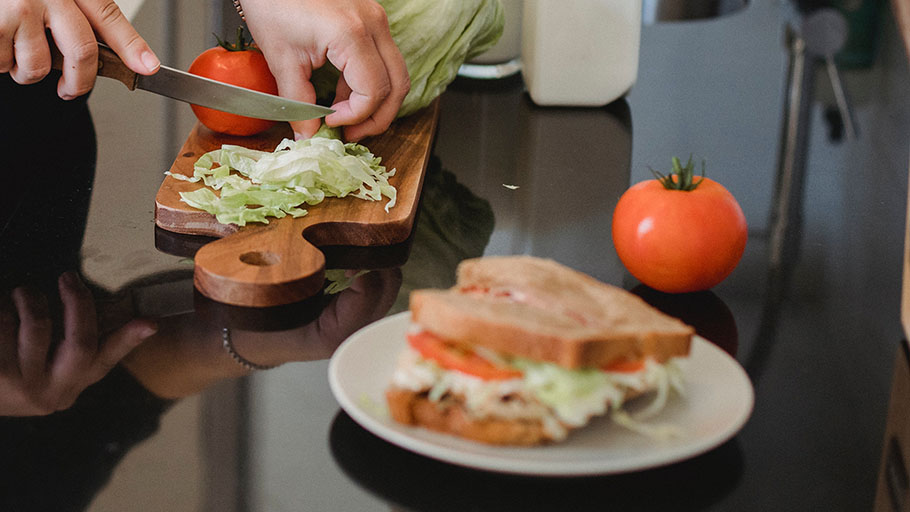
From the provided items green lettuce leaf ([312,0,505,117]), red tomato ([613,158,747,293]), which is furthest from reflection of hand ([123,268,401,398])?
green lettuce leaf ([312,0,505,117])

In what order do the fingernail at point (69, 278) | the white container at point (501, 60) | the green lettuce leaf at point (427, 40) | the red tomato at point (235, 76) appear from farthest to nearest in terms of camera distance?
the white container at point (501, 60) < the green lettuce leaf at point (427, 40) < the red tomato at point (235, 76) < the fingernail at point (69, 278)

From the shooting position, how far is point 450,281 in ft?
4.27

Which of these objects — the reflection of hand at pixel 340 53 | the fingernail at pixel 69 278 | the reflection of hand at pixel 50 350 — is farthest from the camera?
the reflection of hand at pixel 340 53

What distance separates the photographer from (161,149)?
175 cm

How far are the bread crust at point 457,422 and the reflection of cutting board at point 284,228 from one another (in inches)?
16.2

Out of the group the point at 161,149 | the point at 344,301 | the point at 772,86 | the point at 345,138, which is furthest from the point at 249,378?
the point at 772,86

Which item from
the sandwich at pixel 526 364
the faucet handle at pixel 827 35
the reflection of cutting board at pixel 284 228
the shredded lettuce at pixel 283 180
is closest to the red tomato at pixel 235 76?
the reflection of cutting board at pixel 284 228

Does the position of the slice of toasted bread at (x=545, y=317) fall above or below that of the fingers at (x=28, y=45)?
below

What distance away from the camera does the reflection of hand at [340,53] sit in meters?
1.57

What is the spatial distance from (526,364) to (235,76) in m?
1.07

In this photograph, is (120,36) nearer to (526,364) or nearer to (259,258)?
(259,258)

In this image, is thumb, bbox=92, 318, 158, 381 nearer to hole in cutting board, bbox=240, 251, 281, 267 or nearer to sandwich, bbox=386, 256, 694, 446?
hole in cutting board, bbox=240, 251, 281, 267

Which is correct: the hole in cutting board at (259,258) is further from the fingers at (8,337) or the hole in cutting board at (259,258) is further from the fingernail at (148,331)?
the fingers at (8,337)

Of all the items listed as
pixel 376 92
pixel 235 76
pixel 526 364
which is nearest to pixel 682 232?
pixel 526 364
